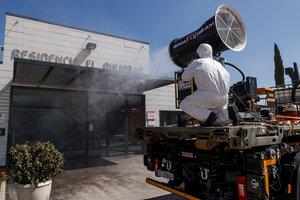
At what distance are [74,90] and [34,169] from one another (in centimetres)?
632

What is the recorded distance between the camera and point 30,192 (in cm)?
384

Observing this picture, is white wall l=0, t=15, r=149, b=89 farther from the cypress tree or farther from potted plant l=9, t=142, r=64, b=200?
the cypress tree

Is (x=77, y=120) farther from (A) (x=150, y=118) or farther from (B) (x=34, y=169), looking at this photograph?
(B) (x=34, y=169)

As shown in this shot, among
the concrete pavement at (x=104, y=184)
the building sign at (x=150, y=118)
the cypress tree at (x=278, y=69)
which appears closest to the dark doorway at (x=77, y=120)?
the building sign at (x=150, y=118)

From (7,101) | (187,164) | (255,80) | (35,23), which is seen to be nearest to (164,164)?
(187,164)

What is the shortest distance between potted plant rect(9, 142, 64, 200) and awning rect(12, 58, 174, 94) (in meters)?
3.26

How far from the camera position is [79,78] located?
28.3ft

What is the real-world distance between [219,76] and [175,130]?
1.18m

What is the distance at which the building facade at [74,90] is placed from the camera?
7907 mm

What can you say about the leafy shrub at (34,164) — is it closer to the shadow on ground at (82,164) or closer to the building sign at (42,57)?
the shadow on ground at (82,164)

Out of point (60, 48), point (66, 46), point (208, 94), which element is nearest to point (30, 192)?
point (208, 94)

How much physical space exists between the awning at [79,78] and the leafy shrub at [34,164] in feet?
10.6

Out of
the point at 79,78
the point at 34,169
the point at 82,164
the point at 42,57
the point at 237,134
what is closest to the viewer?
the point at 237,134

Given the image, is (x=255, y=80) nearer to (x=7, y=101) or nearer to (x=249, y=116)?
(x=249, y=116)
